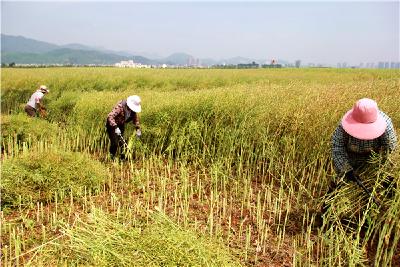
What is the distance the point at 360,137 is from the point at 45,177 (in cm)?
458

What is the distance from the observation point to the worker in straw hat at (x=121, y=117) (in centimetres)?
769

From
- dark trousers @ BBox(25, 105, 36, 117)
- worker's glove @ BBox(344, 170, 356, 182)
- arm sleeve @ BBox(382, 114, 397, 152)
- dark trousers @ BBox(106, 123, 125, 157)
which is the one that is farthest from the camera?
dark trousers @ BBox(25, 105, 36, 117)

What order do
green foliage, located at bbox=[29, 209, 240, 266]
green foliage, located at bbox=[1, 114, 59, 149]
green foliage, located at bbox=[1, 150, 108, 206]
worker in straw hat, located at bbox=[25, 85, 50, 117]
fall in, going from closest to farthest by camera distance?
green foliage, located at bbox=[29, 209, 240, 266], green foliage, located at bbox=[1, 150, 108, 206], green foliage, located at bbox=[1, 114, 59, 149], worker in straw hat, located at bbox=[25, 85, 50, 117]

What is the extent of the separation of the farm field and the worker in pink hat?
0.19 metres

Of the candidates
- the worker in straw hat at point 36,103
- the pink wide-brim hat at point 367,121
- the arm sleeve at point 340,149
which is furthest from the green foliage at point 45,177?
the worker in straw hat at point 36,103

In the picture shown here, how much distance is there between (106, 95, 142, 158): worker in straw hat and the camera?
7688 mm

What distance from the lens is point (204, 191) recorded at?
644cm

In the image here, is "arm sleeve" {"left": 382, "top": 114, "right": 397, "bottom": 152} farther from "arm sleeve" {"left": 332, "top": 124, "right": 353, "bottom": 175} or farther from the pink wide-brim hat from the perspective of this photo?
"arm sleeve" {"left": 332, "top": 124, "right": 353, "bottom": 175}

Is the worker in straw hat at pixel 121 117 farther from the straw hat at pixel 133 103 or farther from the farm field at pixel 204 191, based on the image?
the farm field at pixel 204 191

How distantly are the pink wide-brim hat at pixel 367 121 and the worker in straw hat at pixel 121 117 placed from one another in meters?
4.56

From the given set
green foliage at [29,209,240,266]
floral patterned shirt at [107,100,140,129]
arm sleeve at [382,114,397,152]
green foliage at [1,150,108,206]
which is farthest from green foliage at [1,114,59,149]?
arm sleeve at [382,114,397,152]

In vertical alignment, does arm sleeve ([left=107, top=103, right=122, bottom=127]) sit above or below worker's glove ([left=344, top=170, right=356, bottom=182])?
above

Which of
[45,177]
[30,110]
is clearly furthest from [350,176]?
[30,110]

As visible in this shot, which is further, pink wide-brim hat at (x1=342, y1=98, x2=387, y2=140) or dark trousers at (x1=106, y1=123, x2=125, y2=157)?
dark trousers at (x1=106, y1=123, x2=125, y2=157)
